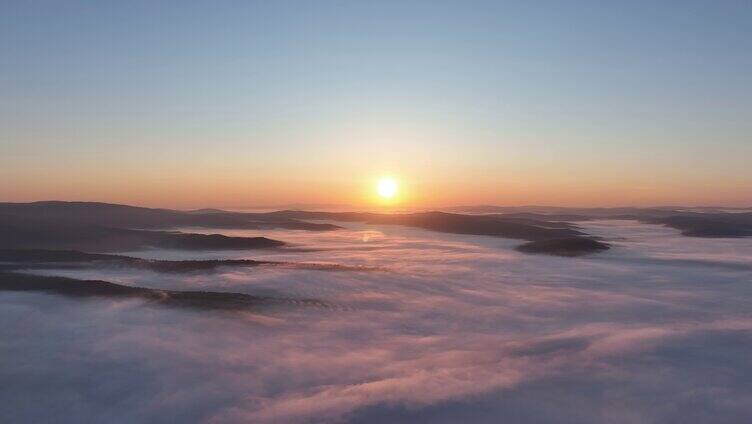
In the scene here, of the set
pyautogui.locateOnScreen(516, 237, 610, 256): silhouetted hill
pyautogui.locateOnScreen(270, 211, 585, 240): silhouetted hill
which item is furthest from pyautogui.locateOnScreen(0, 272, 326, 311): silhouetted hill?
pyautogui.locateOnScreen(270, 211, 585, 240): silhouetted hill

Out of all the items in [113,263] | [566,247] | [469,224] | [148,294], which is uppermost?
[469,224]

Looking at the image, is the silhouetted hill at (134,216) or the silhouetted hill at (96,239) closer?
the silhouetted hill at (96,239)

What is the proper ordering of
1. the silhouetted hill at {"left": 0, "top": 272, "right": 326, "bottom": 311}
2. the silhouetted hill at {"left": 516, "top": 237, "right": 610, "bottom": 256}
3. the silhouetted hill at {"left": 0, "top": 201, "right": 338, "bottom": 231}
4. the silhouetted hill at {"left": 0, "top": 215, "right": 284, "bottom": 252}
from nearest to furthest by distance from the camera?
the silhouetted hill at {"left": 0, "top": 272, "right": 326, "bottom": 311}, the silhouetted hill at {"left": 516, "top": 237, "right": 610, "bottom": 256}, the silhouetted hill at {"left": 0, "top": 215, "right": 284, "bottom": 252}, the silhouetted hill at {"left": 0, "top": 201, "right": 338, "bottom": 231}

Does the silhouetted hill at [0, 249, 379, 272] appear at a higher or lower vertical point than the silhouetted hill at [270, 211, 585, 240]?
lower

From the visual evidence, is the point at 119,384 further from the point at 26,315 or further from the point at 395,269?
the point at 395,269

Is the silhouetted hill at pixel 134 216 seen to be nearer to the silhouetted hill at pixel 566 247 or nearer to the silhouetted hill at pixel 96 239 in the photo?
the silhouetted hill at pixel 96 239

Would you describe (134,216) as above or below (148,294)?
above

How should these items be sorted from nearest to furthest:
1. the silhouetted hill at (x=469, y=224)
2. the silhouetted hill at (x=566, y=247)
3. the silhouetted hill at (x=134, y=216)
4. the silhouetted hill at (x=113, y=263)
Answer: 1. the silhouetted hill at (x=113, y=263)
2. the silhouetted hill at (x=566, y=247)
3. the silhouetted hill at (x=469, y=224)
4. the silhouetted hill at (x=134, y=216)

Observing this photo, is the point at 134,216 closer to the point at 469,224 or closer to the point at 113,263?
the point at 469,224

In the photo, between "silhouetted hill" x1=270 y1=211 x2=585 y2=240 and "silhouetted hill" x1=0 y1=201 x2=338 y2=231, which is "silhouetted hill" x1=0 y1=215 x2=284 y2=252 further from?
"silhouetted hill" x1=270 y1=211 x2=585 y2=240

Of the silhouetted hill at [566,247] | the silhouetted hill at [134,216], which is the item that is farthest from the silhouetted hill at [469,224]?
the silhouetted hill at [134,216]

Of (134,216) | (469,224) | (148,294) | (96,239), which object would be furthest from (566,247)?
(134,216)
